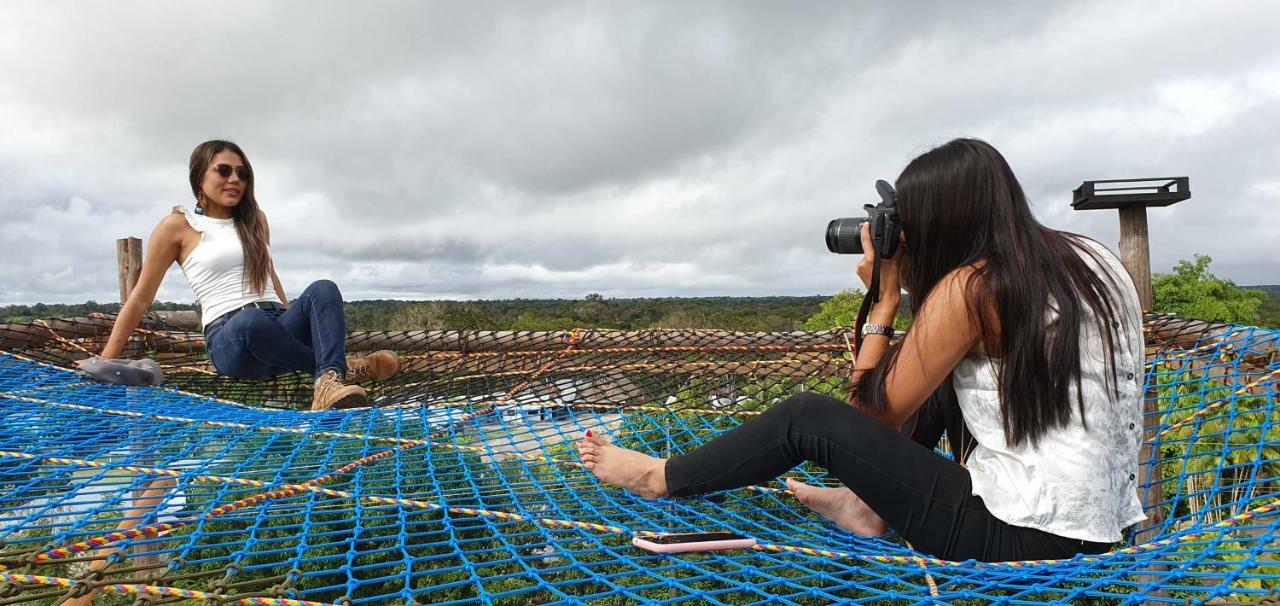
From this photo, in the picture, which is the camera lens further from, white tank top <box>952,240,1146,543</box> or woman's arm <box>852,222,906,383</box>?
white tank top <box>952,240,1146,543</box>

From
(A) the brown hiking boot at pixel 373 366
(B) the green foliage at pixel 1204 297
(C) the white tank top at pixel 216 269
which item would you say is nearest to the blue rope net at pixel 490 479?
(A) the brown hiking boot at pixel 373 366

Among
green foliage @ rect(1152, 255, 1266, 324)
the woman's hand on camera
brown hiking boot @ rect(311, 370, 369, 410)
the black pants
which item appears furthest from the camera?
green foliage @ rect(1152, 255, 1266, 324)

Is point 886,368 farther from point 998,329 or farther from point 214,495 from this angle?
point 214,495

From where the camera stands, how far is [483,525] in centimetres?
148

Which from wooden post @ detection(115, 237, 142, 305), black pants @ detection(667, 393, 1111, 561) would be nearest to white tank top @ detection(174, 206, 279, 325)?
wooden post @ detection(115, 237, 142, 305)

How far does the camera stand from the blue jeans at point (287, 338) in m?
2.36

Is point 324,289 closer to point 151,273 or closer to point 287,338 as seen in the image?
point 287,338

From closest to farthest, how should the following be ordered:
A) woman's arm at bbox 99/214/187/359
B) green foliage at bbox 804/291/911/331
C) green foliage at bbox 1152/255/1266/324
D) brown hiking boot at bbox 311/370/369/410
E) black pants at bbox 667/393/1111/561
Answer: black pants at bbox 667/393/1111/561, brown hiking boot at bbox 311/370/369/410, woman's arm at bbox 99/214/187/359, green foliage at bbox 804/291/911/331, green foliage at bbox 1152/255/1266/324

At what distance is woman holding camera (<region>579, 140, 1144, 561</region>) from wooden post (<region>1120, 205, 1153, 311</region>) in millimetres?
2583

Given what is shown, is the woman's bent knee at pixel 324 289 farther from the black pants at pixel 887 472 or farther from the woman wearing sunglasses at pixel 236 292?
the black pants at pixel 887 472

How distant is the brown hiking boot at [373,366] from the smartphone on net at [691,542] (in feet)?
6.39

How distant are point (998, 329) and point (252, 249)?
244 cm

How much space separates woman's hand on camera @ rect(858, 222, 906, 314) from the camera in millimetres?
1321

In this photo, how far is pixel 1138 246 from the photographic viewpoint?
10.8 ft
